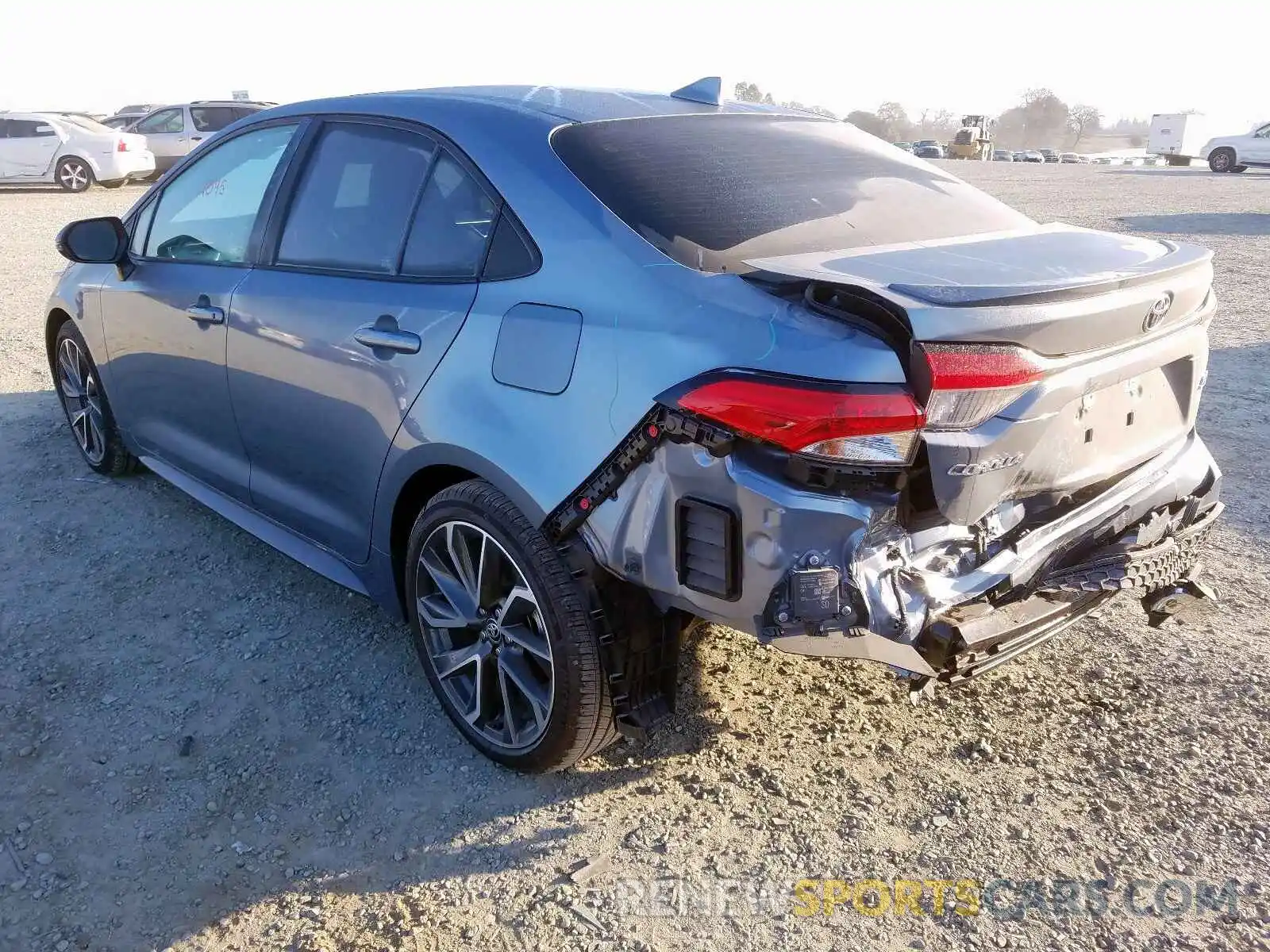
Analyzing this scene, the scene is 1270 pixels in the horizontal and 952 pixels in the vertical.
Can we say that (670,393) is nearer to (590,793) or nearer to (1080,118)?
(590,793)

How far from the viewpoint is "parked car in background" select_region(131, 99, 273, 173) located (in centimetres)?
1980

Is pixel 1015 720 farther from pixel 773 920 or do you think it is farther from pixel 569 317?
pixel 569 317

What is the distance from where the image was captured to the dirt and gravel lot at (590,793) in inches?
89.5

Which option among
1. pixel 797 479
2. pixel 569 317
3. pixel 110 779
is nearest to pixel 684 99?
pixel 569 317

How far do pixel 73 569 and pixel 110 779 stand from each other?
1517 millimetres

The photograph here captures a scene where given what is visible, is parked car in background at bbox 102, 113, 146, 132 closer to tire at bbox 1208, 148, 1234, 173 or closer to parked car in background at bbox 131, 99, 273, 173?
parked car in background at bbox 131, 99, 273, 173

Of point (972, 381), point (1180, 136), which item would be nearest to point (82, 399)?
point (972, 381)

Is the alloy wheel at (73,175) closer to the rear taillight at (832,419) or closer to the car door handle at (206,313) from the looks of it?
the car door handle at (206,313)

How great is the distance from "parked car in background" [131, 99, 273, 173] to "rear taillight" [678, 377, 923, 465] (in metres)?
20.7

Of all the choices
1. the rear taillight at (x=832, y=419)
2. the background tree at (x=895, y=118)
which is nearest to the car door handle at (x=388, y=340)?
the rear taillight at (x=832, y=419)

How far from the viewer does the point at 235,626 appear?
11.6 ft

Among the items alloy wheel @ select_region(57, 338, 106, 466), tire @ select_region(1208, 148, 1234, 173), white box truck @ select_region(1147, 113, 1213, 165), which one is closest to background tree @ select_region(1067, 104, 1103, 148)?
white box truck @ select_region(1147, 113, 1213, 165)

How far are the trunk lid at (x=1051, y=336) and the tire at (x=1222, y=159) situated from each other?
116ft

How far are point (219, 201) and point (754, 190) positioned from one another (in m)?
2.25
